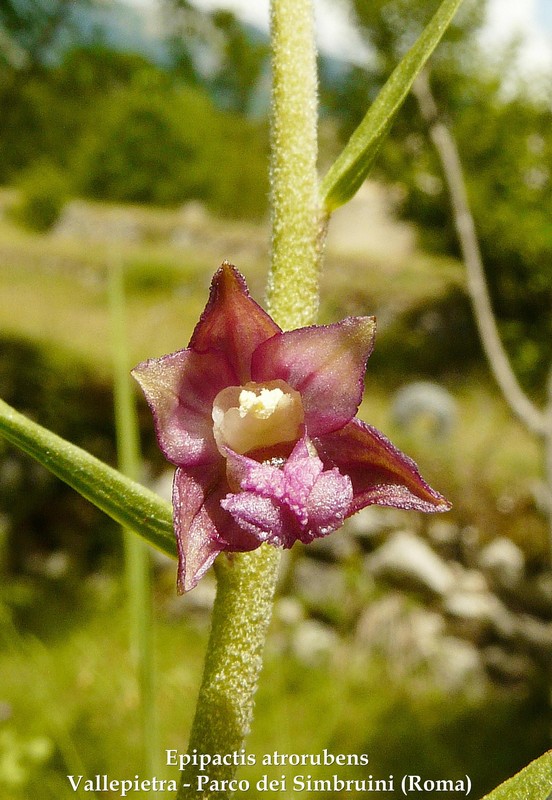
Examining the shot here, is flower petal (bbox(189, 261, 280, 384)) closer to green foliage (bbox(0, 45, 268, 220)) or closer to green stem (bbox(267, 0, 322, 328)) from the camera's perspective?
green stem (bbox(267, 0, 322, 328))

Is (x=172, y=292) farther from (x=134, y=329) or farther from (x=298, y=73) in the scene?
(x=298, y=73)

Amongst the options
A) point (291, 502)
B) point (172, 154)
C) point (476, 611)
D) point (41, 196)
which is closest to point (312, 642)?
point (476, 611)

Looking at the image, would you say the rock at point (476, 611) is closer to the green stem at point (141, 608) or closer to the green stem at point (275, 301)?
the green stem at point (141, 608)

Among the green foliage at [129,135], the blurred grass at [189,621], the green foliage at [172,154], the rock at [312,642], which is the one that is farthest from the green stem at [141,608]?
the green foliage at [172,154]

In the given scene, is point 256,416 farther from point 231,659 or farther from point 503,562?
point 503,562

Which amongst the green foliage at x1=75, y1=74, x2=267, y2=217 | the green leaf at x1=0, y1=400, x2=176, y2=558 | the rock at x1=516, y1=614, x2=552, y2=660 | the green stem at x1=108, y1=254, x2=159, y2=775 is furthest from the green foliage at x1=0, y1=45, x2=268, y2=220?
the green leaf at x1=0, y1=400, x2=176, y2=558

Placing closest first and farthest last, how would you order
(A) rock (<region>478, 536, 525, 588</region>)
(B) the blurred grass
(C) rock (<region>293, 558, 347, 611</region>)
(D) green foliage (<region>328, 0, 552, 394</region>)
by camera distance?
(B) the blurred grass
(A) rock (<region>478, 536, 525, 588</region>)
(C) rock (<region>293, 558, 347, 611</region>)
(D) green foliage (<region>328, 0, 552, 394</region>)

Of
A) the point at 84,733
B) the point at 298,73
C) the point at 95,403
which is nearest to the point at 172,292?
the point at 95,403
